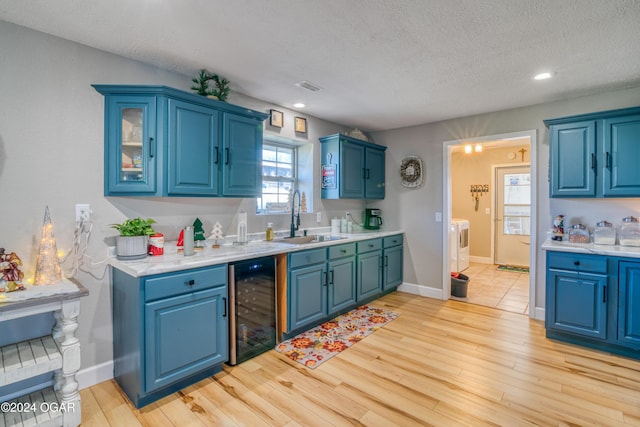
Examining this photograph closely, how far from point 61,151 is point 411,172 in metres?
3.88

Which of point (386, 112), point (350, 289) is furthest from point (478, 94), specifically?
point (350, 289)

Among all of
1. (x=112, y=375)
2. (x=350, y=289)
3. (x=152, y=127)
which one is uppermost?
(x=152, y=127)

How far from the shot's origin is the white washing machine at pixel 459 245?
550 cm

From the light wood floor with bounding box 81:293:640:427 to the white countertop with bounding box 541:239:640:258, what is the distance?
90cm

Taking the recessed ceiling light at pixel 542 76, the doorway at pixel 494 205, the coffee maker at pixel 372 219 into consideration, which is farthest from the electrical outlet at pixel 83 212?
the doorway at pixel 494 205

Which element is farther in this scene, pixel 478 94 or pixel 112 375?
pixel 478 94

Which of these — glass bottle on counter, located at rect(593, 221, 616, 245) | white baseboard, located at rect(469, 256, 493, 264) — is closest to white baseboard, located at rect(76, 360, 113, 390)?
glass bottle on counter, located at rect(593, 221, 616, 245)

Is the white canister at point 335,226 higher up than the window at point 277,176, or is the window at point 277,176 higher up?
the window at point 277,176

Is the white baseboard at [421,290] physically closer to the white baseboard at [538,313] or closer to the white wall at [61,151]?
the white baseboard at [538,313]

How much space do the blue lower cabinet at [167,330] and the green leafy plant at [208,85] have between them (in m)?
1.46

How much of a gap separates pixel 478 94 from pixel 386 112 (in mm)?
1030

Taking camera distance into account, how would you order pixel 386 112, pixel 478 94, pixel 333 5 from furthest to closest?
pixel 386 112
pixel 478 94
pixel 333 5

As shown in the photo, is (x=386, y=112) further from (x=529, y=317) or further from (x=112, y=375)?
(x=112, y=375)

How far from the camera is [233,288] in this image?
243 centimetres
